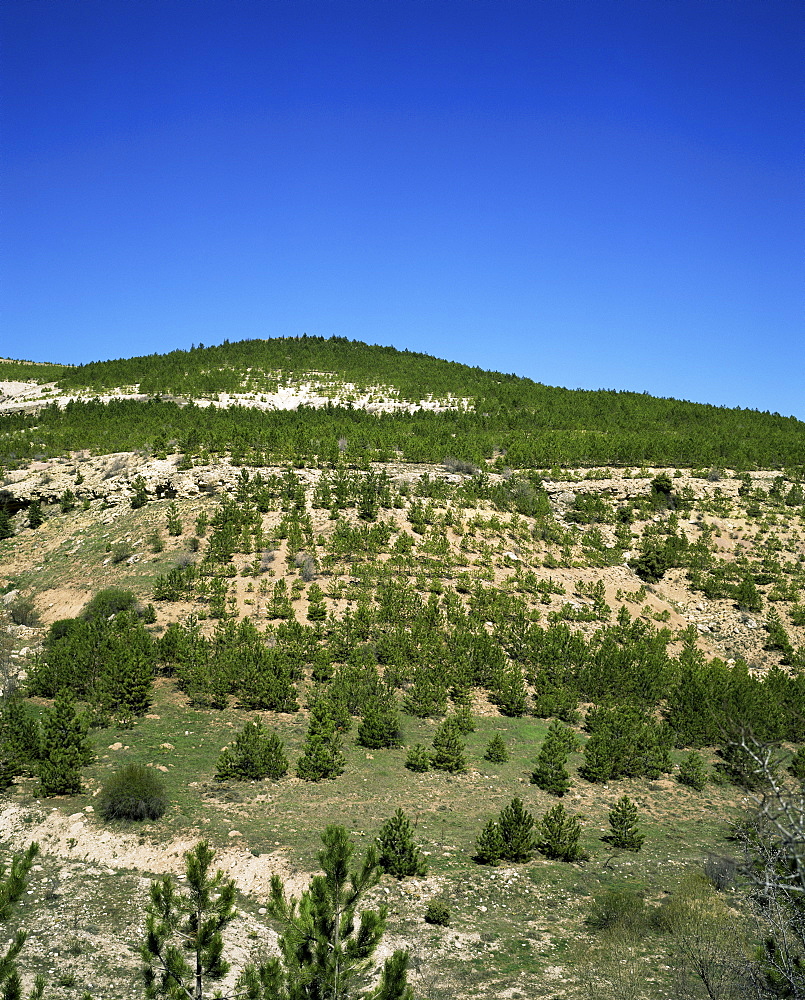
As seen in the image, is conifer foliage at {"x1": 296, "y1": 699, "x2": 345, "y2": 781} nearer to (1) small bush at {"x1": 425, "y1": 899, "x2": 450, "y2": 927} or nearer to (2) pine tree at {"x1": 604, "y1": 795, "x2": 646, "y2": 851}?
(1) small bush at {"x1": 425, "y1": 899, "x2": 450, "y2": 927}

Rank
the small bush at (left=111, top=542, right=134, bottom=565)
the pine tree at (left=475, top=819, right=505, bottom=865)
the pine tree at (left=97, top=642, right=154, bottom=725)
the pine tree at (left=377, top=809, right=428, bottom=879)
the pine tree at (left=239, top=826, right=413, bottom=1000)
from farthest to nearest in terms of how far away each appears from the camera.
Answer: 1. the small bush at (left=111, top=542, right=134, bottom=565)
2. the pine tree at (left=97, top=642, right=154, bottom=725)
3. the pine tree at (left=475, top=819, right=505, bottom=865)
4. the pine tree at (left=377, top=809, right=428, bottom=879)
5. the pine tree at (left=239, top=826, right=413, bottom=1000)

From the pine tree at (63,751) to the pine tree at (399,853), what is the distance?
587 centimetres

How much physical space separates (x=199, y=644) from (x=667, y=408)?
44289 mm

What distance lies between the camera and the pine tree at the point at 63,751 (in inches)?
448

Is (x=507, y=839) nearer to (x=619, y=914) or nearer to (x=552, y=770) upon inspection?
(x=619, y=914)

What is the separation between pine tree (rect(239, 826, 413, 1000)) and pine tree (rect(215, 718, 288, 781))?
24.5ft

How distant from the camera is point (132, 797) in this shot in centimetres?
1082

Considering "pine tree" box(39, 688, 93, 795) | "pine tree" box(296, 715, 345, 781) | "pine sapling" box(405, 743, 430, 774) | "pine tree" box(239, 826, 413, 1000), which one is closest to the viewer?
"pine tree" box(239, 826, 413, 1000)

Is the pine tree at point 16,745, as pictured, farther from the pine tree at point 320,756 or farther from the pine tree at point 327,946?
the pine tree at point 327,946

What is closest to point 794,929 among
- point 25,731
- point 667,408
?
point 25,731

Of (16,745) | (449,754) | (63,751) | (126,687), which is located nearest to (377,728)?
(449,754)

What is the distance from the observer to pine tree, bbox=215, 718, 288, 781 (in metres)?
12.6

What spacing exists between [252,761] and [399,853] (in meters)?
4.15

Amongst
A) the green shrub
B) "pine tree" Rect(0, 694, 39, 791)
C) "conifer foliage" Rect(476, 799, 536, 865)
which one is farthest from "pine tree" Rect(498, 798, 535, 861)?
the green shrub
